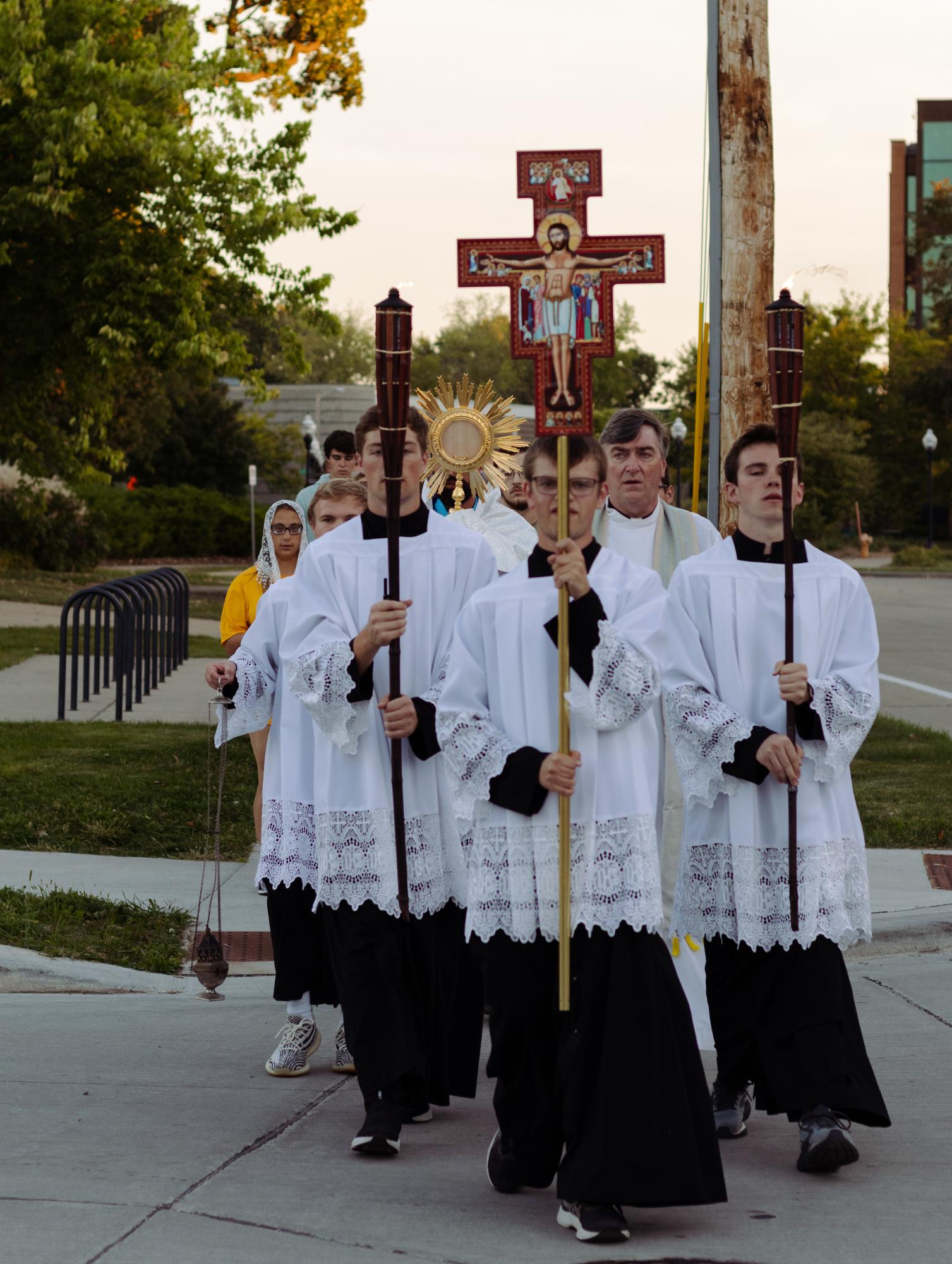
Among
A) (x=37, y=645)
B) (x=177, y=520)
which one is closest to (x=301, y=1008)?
(x=37, y=645)

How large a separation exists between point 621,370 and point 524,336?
245 ft

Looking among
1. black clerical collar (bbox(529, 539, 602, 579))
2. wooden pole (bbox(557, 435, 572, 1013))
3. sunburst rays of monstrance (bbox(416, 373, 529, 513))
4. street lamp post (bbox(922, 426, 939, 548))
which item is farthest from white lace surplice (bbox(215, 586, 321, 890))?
street lamp post (bbox(922, 426, 939, 548))

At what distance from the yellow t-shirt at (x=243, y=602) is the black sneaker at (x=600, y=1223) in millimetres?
4441

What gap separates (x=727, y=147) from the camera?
29.3 ft

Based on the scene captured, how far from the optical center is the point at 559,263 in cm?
484

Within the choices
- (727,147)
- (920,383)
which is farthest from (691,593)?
(920,383)

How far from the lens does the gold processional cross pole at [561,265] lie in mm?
4812

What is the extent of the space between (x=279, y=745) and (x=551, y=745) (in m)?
1.46

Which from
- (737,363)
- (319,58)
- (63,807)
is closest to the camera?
(737,363)

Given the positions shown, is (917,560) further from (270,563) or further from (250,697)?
(250,697)

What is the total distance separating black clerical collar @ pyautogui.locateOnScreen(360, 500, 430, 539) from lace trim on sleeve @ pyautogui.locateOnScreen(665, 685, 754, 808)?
0.94 m

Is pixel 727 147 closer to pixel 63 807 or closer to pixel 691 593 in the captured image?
pixel 691 593

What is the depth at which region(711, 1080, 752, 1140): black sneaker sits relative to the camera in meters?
5.19

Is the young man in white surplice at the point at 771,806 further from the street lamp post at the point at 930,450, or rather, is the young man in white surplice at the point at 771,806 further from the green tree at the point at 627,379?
the green tree at the point at 627,379
